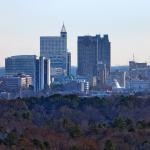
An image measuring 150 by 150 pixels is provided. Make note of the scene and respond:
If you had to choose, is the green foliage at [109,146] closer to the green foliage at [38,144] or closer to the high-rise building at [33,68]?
the green foliage at [38,144]

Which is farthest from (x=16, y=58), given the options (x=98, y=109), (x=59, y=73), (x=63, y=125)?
(x=63, y=125)

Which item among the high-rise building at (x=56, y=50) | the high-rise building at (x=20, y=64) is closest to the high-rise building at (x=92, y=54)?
the high-rise building at (x=56, y=50)

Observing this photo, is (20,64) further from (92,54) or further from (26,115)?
(26,115)

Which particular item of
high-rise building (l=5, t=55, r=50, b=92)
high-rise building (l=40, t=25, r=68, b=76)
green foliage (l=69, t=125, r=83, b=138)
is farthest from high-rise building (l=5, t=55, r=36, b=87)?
green foliage (l=69, t=125, r=83, b=138)

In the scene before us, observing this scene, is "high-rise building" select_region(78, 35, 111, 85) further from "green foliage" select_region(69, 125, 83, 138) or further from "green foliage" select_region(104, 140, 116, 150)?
"green foliage" select_region(104, 140, 116, 150)

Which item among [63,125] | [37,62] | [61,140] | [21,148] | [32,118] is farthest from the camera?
[37,62]

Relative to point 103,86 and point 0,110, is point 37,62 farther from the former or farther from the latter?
point 0,110
